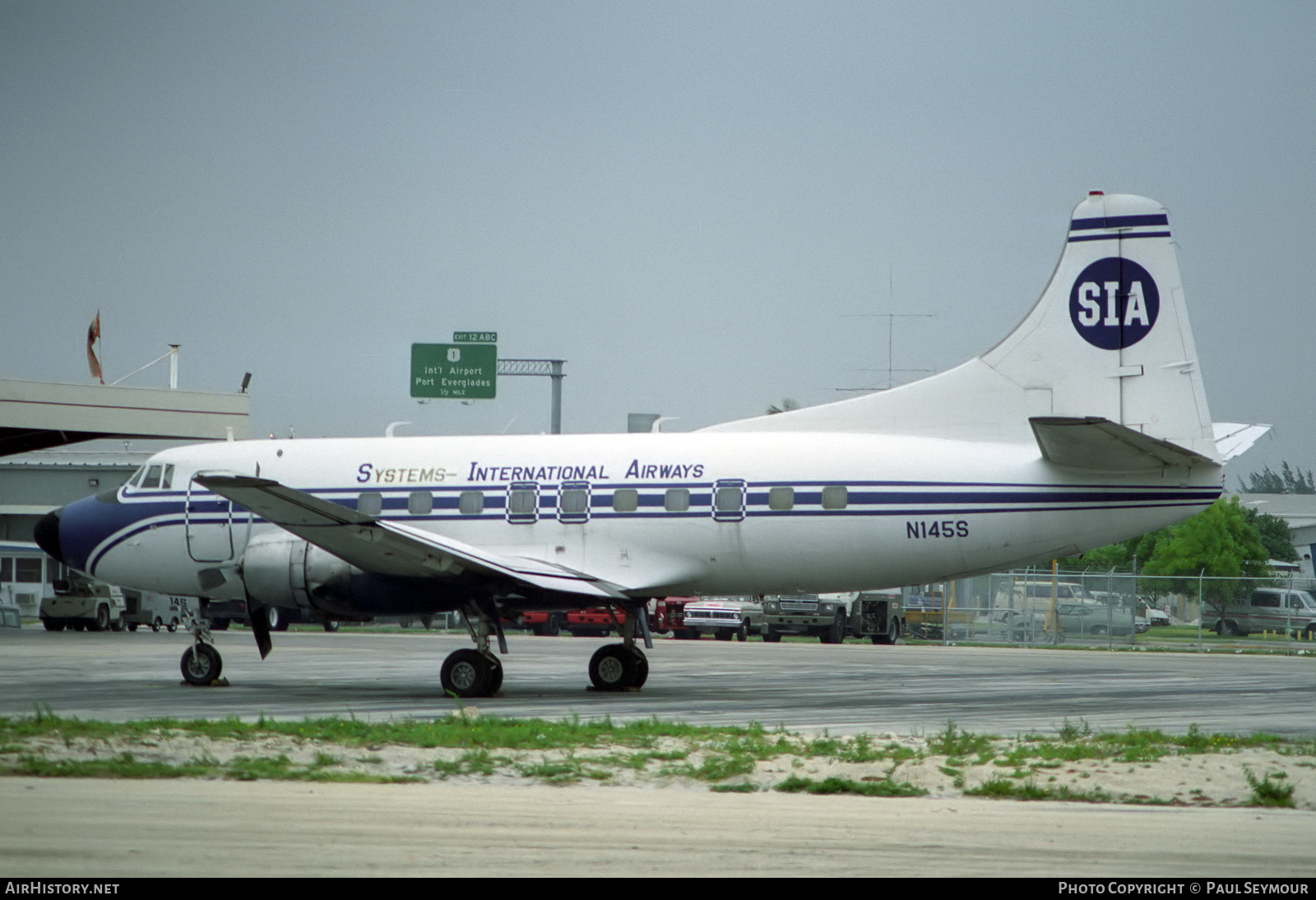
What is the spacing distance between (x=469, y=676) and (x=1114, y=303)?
9.79 metres

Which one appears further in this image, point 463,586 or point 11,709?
point 463,586

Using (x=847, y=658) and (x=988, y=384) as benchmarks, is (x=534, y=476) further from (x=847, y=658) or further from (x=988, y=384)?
(x=847, y=658)

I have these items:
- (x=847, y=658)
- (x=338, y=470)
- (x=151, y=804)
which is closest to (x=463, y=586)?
(x=338, y=470)

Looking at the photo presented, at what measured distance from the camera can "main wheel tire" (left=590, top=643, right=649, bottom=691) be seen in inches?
763

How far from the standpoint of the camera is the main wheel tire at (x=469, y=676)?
17.8 meters

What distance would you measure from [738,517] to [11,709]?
9.28 meters

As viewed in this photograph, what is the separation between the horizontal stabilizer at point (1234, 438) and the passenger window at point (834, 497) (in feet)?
15.6

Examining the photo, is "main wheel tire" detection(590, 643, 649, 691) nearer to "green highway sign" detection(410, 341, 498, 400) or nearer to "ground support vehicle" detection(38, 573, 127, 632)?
"ground support vehicle" detection(38, 573, 127, 632)

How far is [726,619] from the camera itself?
4231cm

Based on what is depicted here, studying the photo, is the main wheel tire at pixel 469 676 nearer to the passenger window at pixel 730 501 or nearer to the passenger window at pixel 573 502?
the passenger window at pixel 573 502

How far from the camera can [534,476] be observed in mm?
19562

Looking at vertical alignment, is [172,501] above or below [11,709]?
above

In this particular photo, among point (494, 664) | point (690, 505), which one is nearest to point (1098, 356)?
point (690, 505)

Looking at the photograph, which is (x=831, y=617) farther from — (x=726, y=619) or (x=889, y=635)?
(x=726, y=619)
